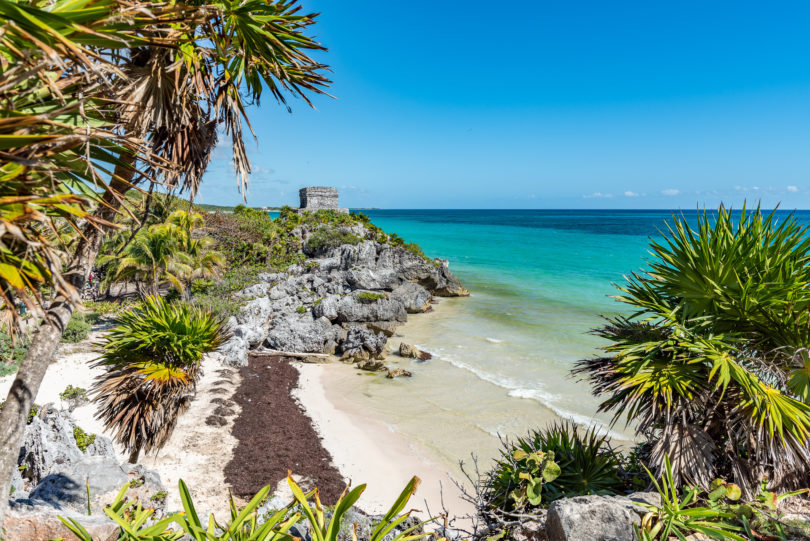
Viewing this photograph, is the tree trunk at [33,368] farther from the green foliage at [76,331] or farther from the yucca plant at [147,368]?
the green foliage at [76,331]

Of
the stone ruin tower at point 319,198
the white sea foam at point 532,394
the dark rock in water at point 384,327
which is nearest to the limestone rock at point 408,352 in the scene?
the white sea foam at point 532,394

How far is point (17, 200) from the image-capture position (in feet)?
5.74

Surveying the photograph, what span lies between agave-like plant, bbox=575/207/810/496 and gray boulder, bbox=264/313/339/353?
14.1 meters

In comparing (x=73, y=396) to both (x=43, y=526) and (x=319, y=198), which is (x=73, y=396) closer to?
(x=43, y=526)

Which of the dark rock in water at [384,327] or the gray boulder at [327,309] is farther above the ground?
the gray boulder at [327,309]

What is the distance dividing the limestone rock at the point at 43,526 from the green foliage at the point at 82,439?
465 cm

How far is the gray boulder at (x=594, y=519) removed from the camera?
3.08 meters

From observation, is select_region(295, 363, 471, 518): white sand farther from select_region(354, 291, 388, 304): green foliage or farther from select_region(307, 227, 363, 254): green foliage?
select_region(307, 227, 363, 254): green foliage

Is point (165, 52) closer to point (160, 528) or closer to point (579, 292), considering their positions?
point (160, 528)

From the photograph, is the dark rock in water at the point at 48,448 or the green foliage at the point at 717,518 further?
the dark rock in water at the point at 48,448

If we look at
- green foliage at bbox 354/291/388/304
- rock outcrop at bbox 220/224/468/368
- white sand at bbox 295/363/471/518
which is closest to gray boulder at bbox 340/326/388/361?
rock outcrop at bbox 220/224/468/368

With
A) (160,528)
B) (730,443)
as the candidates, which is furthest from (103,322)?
(730,443)

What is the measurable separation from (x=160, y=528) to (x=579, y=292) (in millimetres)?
33699

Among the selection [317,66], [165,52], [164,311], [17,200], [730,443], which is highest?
[317,66]
